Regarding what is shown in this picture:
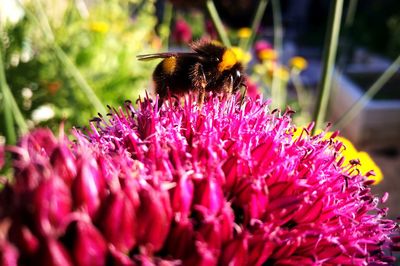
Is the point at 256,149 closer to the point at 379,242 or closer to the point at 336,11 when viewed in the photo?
the point at 379,242

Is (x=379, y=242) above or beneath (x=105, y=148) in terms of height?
above

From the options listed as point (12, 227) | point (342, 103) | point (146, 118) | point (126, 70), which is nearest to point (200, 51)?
point (146, 118)

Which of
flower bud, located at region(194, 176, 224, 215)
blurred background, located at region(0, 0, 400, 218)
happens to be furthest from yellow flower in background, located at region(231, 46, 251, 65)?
flower bud, located at region(194, 176, 224, 215)

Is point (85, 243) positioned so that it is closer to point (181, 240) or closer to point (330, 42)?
point (181, 240)

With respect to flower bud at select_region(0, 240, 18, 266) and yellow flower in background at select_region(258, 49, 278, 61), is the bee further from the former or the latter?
yellow flower in background at select_region(258, 49, 278, 61)

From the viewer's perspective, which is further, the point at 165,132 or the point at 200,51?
the point at 200,51

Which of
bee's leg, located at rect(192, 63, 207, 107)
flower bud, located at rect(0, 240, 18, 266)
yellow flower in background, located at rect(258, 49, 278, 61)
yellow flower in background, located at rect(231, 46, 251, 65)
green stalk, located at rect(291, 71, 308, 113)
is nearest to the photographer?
flower bud, located at rect(0, 240, 18, 266)

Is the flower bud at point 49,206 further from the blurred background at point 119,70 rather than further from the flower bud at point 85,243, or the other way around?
the blurred background at point 119,70
